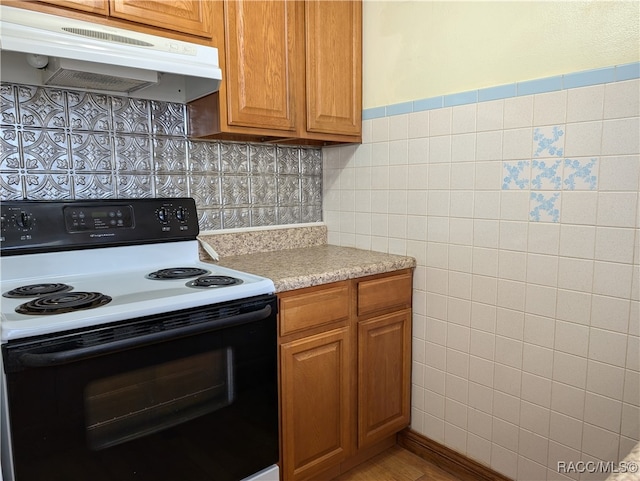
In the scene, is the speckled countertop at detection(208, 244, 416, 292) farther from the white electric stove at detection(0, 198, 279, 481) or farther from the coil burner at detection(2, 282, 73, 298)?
the coil burner at detection(2, 282, 73, 298)

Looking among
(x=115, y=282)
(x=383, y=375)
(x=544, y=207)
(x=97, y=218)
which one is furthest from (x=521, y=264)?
(x=97, y=218)

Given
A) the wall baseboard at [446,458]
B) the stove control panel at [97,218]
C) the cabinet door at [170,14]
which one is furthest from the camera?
the wall baseboard at [446,458]

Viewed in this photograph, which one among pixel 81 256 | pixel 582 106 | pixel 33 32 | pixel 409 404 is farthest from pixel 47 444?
pixel 582 106

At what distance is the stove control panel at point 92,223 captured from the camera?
1.47 metres

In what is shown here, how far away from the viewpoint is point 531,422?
1669 millimetres

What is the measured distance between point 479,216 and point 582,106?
20.0 inches

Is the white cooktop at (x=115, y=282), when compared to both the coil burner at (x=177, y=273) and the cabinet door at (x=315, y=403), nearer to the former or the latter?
the coil burner at (x=177, y=273)

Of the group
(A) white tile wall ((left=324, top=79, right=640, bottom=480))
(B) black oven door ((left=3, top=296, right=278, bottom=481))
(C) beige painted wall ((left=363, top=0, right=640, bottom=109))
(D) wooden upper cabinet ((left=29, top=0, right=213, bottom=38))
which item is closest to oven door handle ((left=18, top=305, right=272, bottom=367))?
(B) black oven door ((left=3, top=296, right=278, bottom=481))

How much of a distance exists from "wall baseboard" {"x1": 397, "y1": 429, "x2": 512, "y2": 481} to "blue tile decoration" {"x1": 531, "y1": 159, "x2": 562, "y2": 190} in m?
1.12

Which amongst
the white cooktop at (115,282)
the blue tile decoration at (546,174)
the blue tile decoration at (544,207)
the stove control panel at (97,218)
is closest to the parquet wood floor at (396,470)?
Result: the white cooktop at (115,282)

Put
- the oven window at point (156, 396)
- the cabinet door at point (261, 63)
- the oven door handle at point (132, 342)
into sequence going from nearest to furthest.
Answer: the oven door handle at point (132, 342)
the oven window at point (156, 396)
the cabinet door at point (261, 63)

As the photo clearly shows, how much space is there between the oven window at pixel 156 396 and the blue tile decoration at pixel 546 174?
1197 millimetres

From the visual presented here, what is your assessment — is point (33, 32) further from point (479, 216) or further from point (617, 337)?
point (617, 337)

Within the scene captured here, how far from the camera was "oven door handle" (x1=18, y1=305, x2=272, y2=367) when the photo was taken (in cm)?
104
